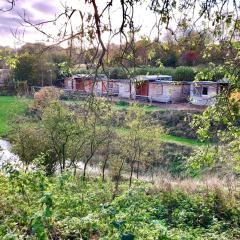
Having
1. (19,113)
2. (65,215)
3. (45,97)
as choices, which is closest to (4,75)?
(19,113)

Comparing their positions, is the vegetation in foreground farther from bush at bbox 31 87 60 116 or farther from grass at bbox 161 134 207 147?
grass at bbox 161 134 207 147

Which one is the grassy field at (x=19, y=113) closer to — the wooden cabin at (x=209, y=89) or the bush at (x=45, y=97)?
the bush at (x=45, y=97)

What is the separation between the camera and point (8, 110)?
30.9 m

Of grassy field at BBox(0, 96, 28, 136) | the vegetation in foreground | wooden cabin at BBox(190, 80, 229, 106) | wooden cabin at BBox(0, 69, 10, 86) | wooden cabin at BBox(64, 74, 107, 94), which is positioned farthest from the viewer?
wooden cabin at BBox(0, 69, 10, 86)

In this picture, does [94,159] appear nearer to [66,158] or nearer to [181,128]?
[66,158]

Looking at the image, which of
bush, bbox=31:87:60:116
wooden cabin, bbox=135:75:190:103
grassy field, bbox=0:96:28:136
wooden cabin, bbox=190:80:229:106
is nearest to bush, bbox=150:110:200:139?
wooden cabin, bbox=190:80:229:106

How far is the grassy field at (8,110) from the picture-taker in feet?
74.9

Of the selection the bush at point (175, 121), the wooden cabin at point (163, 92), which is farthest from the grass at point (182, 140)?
the wooden cabin at point (163, 92)

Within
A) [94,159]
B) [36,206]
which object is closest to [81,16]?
[36,206]

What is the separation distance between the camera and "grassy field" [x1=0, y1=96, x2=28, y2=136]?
22844mm

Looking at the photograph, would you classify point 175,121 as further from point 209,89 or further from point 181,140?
point 209,89

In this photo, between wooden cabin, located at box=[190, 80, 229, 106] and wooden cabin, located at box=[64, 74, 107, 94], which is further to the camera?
wooden cabin, located at box=[190, 80, 229, 106]

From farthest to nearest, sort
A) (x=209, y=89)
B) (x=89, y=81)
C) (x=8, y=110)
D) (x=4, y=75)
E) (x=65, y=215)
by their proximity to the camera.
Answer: (x=4, y=75)
(x=209, y=89)
(x=8, y=110)
(x=65, y=215)
(x=89, y=81)

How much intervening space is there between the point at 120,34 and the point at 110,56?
483mm
